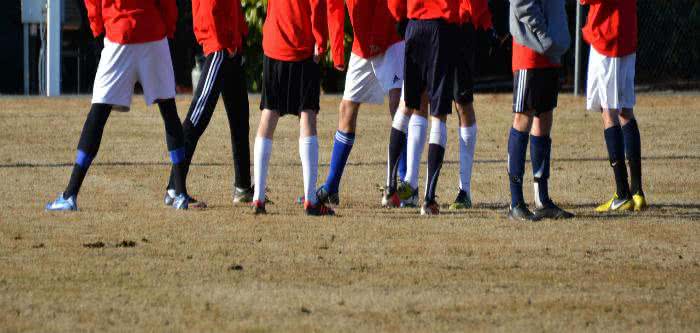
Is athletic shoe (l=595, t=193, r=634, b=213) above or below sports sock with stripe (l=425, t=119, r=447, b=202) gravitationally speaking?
below

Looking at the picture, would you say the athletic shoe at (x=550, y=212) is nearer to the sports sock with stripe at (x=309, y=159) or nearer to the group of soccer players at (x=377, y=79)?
the group of soccer players at (x=377, y=79)

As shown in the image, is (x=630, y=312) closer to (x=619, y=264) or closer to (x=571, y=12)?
(x=619, y=264)

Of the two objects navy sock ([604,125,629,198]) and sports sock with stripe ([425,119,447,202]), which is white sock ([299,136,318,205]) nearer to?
sports sock with stripe ([425,119,447,202])

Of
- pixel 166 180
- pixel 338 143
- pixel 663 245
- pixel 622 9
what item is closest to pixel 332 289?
pixel 663 245

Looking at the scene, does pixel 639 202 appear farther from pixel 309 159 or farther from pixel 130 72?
pixel 130 72

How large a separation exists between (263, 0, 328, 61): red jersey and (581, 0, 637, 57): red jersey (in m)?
2.16

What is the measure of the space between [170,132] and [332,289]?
3.62m

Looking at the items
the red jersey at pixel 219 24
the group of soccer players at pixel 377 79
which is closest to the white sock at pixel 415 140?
the group of soccer players at pixel 377 79

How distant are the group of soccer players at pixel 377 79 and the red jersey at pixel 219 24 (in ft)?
0.03

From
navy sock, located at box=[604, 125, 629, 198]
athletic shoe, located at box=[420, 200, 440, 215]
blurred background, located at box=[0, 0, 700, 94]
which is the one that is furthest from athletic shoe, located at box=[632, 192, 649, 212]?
blurred background, located at box=[0, 0, 700, 94]

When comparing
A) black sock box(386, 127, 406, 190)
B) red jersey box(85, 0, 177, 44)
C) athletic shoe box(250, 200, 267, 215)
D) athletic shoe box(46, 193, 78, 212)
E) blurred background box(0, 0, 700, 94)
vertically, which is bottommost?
blurred background box(0, 0, 700, 94)

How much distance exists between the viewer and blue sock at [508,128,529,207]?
10.9 meters

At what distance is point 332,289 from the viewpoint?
26.2 feet

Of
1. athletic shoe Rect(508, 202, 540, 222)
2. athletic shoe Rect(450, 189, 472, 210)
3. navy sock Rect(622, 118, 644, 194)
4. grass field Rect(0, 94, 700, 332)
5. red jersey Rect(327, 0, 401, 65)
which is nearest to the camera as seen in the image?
grass field Rect(0, 94, 700, 332)
